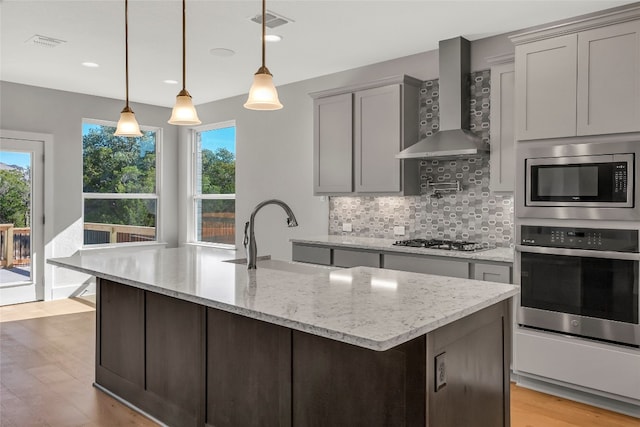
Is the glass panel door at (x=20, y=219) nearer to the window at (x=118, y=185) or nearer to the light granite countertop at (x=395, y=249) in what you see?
the window at (x=118, y=185)

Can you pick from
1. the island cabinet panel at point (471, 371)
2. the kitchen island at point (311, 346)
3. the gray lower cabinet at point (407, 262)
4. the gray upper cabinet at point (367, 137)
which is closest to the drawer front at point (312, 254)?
the gray lower cabinet at point (407, 262)

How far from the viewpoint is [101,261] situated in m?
2.98

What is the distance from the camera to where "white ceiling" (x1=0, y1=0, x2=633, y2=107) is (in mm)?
3477

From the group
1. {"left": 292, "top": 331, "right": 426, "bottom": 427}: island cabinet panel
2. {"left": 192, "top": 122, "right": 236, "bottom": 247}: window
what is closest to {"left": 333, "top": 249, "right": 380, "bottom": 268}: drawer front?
{"left": 292, "top": 331, "right": 426, "bottom": 427}: island cabinet panel

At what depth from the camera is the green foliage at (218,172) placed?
22.2ft

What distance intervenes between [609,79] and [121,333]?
11.2 feet

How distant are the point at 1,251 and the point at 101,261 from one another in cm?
369

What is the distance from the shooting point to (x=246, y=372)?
2.18 metres

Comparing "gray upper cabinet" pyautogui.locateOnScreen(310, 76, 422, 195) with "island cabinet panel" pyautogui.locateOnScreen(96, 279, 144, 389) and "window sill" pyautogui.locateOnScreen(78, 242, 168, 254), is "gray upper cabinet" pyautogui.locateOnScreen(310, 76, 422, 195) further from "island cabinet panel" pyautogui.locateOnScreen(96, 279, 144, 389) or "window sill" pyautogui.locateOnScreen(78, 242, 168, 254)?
"window sill" pyautogui.locateOnScreen(78, 242, 168, 254)

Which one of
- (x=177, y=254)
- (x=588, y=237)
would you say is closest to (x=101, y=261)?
(x=177, y=254)

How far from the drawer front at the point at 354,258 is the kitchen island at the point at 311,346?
130cm

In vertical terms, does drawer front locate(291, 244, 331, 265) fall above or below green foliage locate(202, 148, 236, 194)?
below

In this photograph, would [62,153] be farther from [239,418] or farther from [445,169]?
[239,418]

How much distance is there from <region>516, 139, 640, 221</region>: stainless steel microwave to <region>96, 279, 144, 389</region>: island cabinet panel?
2614 mm
